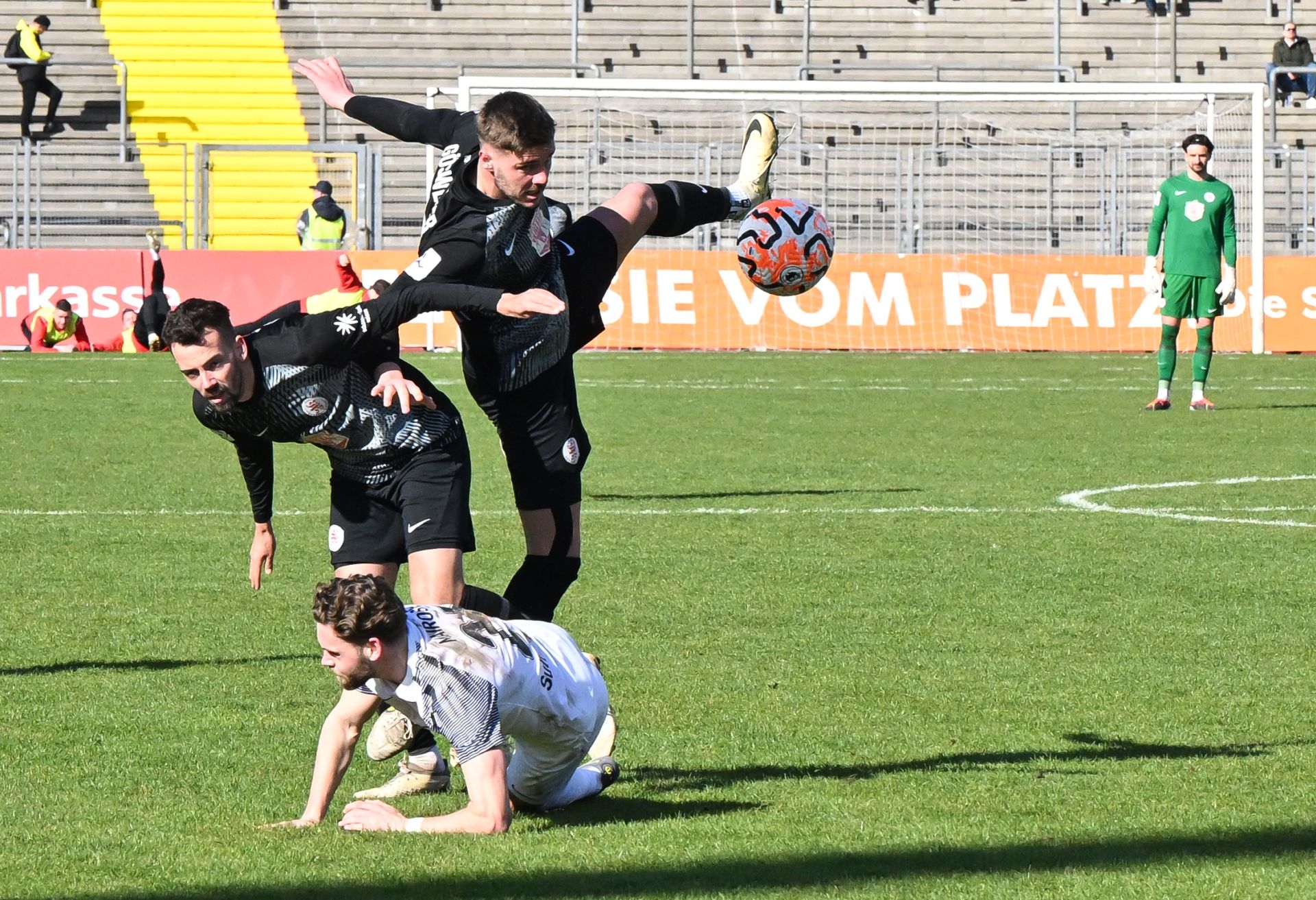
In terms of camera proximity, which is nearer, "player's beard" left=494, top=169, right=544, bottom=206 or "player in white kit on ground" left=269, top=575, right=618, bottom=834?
"player in white kit on ground" left=269, top=575, right=618, bottom=834

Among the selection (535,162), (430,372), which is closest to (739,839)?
(535,162)

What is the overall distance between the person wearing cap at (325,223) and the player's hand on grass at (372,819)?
20996mm

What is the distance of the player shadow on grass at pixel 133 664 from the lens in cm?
698

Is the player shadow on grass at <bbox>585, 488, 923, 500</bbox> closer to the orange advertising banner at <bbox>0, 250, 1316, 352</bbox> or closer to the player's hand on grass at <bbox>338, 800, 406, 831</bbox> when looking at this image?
the player's hand on grass at <bbox>338, 800, 406, 831</bbox>

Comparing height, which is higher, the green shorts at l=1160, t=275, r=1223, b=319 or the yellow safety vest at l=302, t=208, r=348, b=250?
the yellow safety vest at l=302, t=208, r=348, b=250

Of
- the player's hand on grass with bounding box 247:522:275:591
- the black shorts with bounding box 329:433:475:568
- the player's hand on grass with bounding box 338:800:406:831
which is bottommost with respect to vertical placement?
the player's hand on grass with bounding box 338:800:406:831

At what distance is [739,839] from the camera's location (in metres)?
4.84

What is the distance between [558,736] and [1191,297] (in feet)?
43.8

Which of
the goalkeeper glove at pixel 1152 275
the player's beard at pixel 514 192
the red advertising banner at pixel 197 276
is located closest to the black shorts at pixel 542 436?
the player's beard at pixel 514 192

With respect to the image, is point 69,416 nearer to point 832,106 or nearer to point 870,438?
point 870,438

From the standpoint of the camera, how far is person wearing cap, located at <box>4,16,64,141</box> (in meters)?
30.2

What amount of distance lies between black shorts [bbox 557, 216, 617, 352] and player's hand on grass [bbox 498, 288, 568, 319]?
1204 millimetres

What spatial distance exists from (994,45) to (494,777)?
100ft

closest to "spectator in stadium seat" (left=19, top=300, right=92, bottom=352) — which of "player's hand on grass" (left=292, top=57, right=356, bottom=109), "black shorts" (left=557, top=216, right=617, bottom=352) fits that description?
"player's hand on grass" (left=292, top=57, right=356, bottom=109)
